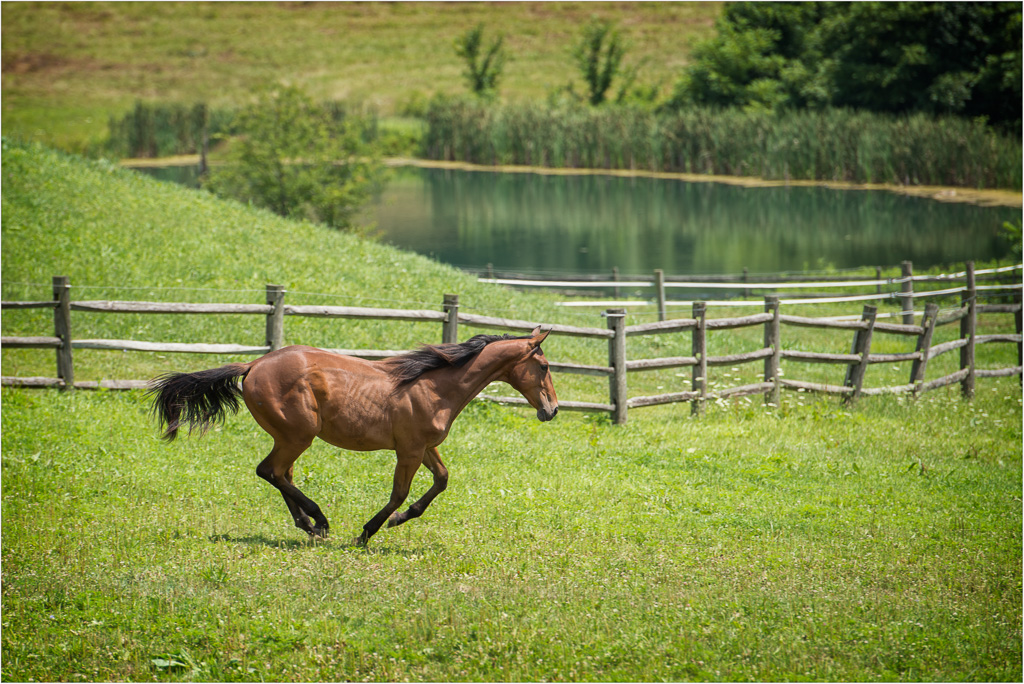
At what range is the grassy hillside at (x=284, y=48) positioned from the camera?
94188 millimetres

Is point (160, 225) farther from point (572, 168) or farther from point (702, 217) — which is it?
point (572, 168)

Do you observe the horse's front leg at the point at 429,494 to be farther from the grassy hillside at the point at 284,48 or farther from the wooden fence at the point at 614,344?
the grassy hillside at the point at 284,48

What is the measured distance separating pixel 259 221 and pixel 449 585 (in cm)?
1636

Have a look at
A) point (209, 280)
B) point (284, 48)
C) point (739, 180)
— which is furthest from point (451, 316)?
point (284, 48)

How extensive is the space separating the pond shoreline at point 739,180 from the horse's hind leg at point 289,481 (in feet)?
113

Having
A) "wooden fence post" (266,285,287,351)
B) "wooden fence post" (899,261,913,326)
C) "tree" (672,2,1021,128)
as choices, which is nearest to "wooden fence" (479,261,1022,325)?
"wooden fence post" (899,261,913,326)

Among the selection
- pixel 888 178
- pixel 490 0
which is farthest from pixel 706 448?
pixel 490 0

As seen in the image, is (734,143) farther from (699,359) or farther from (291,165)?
(699,359)

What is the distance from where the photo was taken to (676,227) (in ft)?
159

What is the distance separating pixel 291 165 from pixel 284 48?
9244cm

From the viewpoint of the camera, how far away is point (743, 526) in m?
8.90

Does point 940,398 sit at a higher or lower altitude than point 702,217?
lower

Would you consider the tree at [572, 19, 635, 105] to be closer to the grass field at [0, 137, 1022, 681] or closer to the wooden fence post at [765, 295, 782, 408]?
the wooden fence post at [765, 295, 782, 408]

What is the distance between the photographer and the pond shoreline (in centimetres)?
4512
